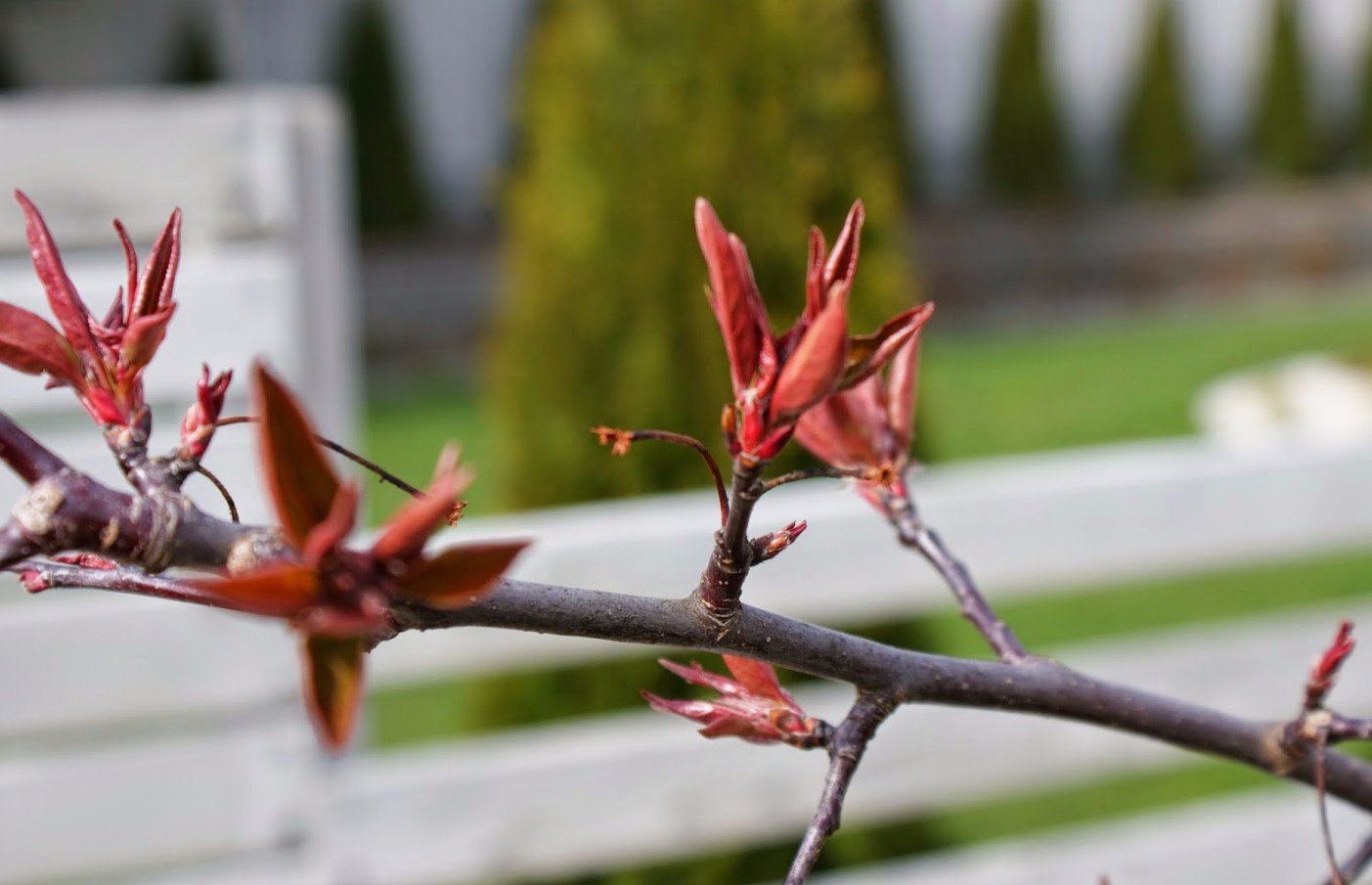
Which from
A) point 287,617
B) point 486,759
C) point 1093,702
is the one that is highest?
point 287,617

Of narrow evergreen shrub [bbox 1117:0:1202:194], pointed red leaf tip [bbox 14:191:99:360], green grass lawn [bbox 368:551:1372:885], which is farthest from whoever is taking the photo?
narrow evergreen shrub [bbox 1117:0:1202:194]

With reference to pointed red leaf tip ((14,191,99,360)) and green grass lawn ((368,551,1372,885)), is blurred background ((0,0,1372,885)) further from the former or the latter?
pointed red leaf tip ((14,191,99,360))

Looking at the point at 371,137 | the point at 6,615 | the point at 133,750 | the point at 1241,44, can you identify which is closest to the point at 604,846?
the point at 133,750

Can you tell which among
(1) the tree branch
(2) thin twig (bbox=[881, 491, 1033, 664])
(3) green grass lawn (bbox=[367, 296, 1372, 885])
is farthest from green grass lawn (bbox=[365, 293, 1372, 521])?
(1) the tree branch

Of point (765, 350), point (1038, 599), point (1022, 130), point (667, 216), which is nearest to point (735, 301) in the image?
point (765, 350)

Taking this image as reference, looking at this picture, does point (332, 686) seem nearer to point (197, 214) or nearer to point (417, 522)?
point (417, 522)

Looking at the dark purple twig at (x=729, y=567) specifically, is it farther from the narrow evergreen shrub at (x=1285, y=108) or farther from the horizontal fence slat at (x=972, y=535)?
the narrow evergreen shrub at (x=1285, y=108)

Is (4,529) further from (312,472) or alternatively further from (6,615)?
(6,615)
